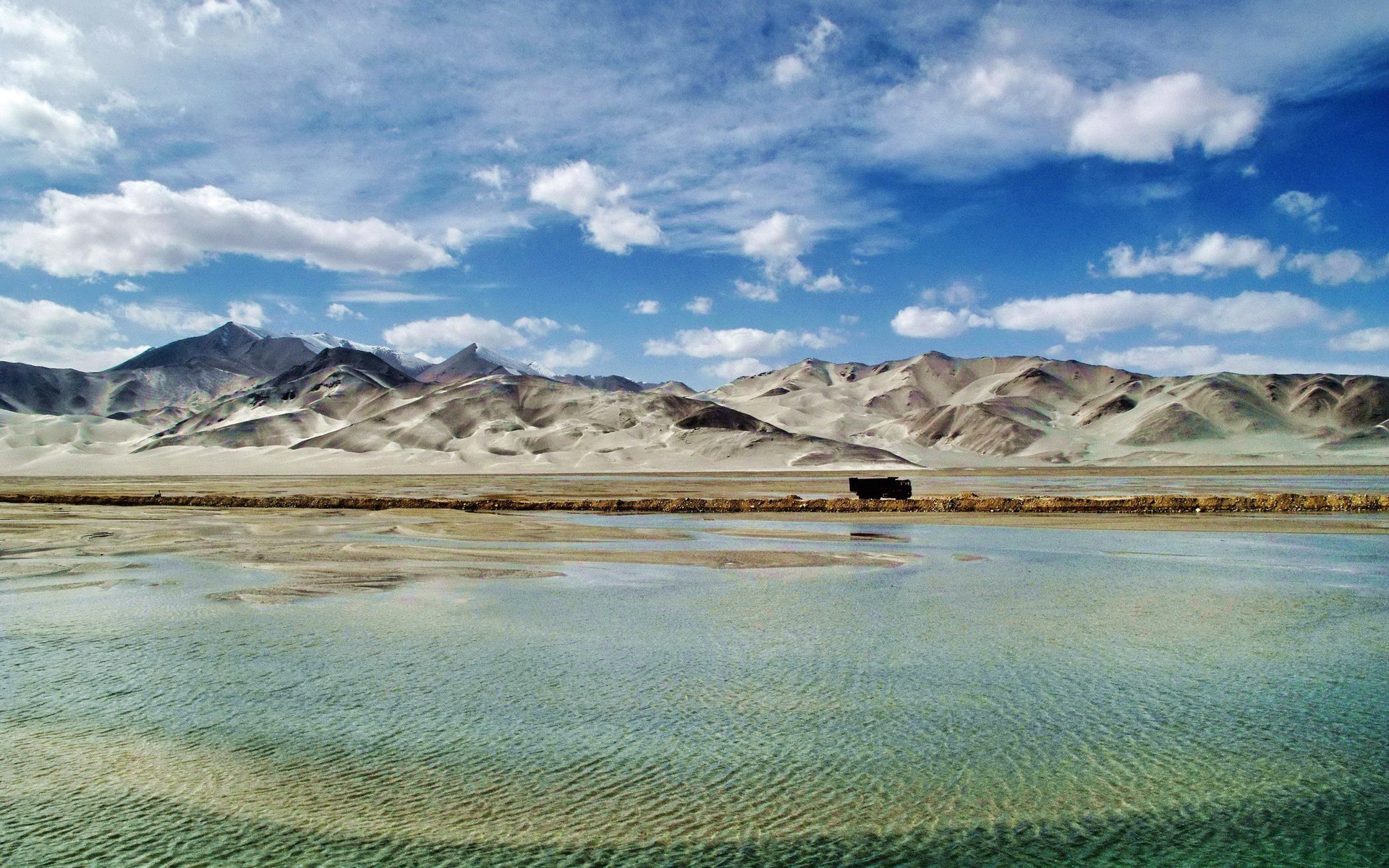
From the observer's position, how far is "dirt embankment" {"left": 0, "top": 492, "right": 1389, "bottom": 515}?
41.0 m

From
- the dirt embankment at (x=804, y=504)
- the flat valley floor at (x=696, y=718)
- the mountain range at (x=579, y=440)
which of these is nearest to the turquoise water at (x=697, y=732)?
the flat valley floor at (x=696, y=718)

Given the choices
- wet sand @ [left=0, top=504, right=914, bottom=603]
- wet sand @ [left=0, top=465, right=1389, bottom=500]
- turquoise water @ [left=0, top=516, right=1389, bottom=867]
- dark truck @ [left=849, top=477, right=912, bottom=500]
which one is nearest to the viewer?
turquoise water @ [left=0, top=516, right=1389, bottom=867]

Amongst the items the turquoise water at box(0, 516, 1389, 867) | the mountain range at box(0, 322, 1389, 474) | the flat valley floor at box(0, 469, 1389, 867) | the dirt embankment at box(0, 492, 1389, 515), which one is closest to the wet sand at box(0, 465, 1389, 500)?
the dirt embankment at box(0, 492, 1389, 515)

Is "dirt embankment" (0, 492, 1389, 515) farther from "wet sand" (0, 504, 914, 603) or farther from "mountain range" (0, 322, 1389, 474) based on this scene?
"mountain range" (0, 322, 1389, 474)

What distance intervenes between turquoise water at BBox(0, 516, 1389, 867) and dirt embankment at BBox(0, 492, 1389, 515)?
86.7 feet

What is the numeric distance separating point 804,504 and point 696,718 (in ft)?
118

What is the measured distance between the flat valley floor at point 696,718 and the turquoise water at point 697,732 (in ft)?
0.13

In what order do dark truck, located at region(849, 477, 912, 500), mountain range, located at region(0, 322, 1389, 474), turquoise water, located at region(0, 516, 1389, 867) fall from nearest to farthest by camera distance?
turquoise water, located at region(0, 516, 1389, 867) < dark truck, located at region(849, 477, 912, 500) < mountain range, located at region(0, 322, 1389, 474)

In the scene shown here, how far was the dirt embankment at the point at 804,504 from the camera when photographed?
4097 cm

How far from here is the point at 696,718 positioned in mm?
9516

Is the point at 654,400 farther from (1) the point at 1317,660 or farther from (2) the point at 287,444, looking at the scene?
(1) the point at 1317,660

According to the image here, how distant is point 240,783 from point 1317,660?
40.1 ft

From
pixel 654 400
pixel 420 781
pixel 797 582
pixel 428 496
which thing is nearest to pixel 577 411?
pixel 654 400

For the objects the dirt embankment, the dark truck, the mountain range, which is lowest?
the dirt embankment
